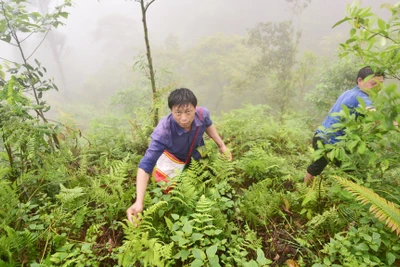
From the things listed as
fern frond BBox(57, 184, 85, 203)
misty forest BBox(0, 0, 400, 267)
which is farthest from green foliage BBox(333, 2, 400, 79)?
fern frond BBox(57, 184, 85, 203)

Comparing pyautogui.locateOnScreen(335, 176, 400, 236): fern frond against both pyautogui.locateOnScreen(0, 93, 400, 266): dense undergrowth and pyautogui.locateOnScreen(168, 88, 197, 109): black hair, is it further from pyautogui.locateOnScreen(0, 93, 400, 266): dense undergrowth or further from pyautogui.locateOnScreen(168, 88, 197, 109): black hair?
pyautogui.locateOnScreen(168, 88, 197, 109): black hair

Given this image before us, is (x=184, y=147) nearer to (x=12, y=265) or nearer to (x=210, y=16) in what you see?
(x=12, y=265)

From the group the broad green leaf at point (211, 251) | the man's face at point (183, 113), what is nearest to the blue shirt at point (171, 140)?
→ the man's face at point (183, 113)

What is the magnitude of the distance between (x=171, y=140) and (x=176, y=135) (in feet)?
0.33

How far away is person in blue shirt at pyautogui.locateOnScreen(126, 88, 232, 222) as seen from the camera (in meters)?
2.26

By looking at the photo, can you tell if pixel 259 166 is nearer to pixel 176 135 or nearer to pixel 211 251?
pixel 176 135

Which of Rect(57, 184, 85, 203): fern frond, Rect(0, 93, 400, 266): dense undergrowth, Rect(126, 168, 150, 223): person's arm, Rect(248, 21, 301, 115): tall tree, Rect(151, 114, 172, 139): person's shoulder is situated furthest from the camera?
Rect(248, 21, 301, 115): tall tree

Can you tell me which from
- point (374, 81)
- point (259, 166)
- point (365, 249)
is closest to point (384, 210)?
point (365, 249)

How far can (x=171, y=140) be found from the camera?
2.63 meters

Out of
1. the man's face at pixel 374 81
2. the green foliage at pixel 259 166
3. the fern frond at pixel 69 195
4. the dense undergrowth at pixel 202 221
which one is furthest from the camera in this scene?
the green foliage at pixel 259 166

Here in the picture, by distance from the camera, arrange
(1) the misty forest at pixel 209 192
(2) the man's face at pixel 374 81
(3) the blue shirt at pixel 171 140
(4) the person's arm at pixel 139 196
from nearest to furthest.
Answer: (2) the man's face at pixel 374 81
(1) the misty forest at pixel 209 192
(4) the person's arm at pixel 139 196
(3) the blue shirt at pixel 171 140

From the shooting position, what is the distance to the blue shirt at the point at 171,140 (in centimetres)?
234

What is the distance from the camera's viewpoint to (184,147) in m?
2.82

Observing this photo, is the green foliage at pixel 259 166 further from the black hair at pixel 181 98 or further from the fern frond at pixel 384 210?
the fern frond at pixel 384 210
